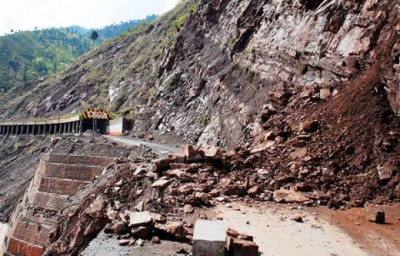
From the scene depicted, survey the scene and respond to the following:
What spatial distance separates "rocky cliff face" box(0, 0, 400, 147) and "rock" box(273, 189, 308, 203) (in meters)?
4.82

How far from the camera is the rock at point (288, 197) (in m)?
12.1

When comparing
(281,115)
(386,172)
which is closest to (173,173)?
(281,115)

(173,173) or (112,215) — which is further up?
(173,173)

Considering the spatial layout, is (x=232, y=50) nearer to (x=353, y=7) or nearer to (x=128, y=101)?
(x=353, y=7)

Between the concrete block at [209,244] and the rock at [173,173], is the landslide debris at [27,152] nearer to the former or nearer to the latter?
the rock at [173,173]

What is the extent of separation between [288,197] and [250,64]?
15347mm

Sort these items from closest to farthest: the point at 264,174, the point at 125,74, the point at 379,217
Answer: the point at 379,217, the point at 264,174, the point at 125,74

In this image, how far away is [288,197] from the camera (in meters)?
12.3

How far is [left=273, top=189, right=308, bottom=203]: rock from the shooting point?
12141 mm

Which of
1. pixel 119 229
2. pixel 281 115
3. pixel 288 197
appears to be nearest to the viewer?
pixel 119 229

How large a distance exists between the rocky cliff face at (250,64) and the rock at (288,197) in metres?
4.82

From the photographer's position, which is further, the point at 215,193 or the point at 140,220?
the point at 215,193

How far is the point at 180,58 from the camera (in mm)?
38156

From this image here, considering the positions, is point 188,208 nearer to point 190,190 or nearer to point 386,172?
point 190,190
